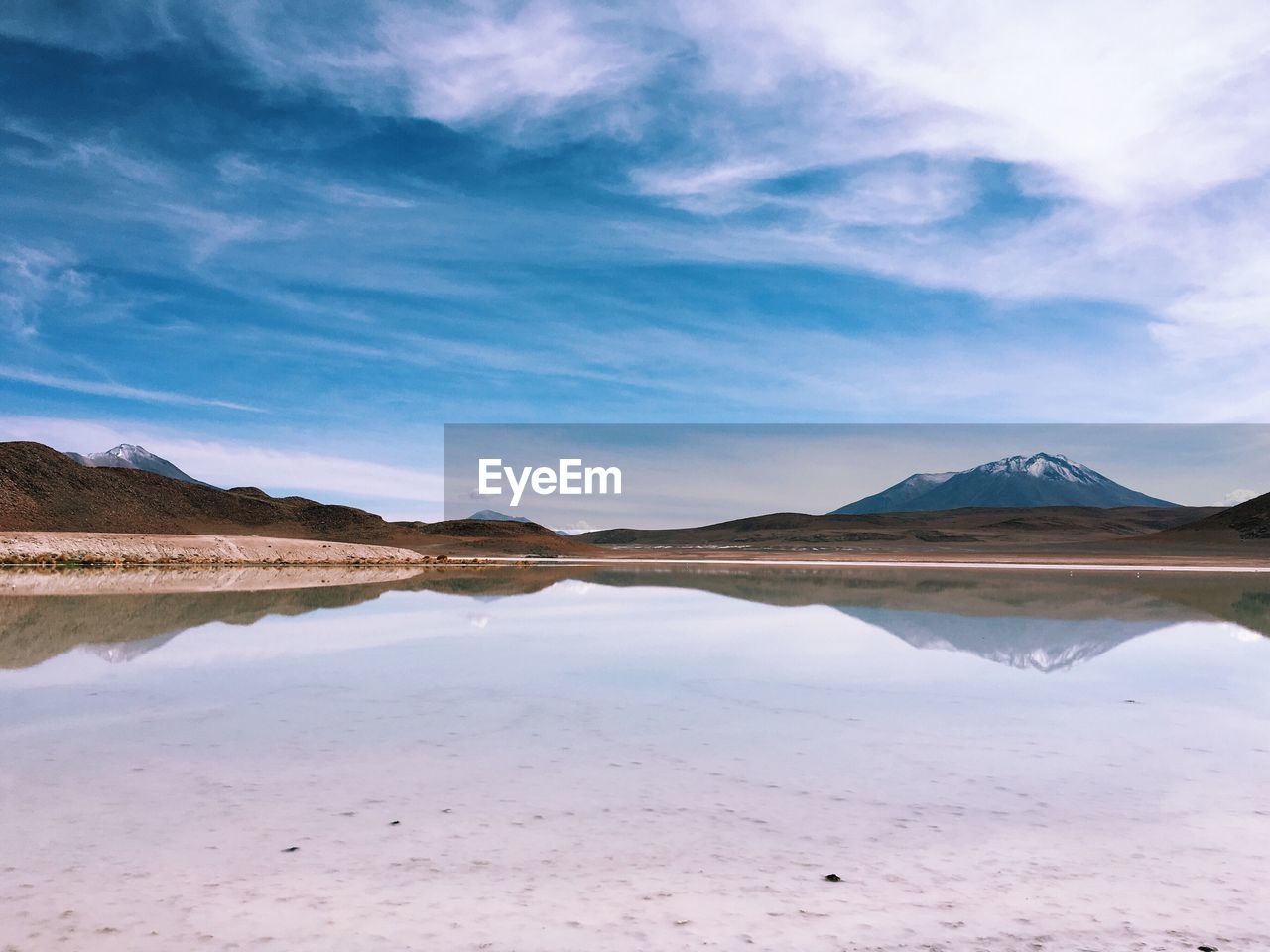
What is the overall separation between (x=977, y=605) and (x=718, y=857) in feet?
58.9

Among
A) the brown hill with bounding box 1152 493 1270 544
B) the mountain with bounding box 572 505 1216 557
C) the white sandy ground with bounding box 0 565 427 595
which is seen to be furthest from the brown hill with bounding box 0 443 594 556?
the brown hill with bounding box 1152 493 1270 544

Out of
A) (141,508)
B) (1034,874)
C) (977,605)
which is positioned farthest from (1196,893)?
(141,508)

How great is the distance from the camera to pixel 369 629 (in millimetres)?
14859

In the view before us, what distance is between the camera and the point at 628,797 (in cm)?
528

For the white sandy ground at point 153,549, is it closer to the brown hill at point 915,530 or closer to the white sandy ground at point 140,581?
the white sandy ground at point 140,581

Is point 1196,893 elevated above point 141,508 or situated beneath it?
situated beneath

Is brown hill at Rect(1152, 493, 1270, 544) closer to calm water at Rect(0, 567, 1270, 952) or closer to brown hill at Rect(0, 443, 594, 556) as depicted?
brown hill at Rect(0, 443, 594, 556)

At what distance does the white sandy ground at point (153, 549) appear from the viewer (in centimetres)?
3900

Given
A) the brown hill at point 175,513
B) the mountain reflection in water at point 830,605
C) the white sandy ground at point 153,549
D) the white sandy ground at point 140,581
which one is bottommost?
the mountain reflection in water at point 830,605

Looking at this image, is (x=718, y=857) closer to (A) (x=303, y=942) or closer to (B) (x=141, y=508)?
(A) (x=303, y=942)

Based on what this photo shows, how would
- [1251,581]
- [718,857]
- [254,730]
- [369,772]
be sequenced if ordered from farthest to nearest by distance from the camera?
1. [1251,581]
2. [254,730]
3. [369,772]
4. [718,857]

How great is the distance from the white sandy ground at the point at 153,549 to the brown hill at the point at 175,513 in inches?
807

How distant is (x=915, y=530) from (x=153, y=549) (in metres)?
99.3

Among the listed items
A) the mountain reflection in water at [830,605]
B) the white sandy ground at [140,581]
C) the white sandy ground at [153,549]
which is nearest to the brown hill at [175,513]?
the white sandy ground at [153,549]
